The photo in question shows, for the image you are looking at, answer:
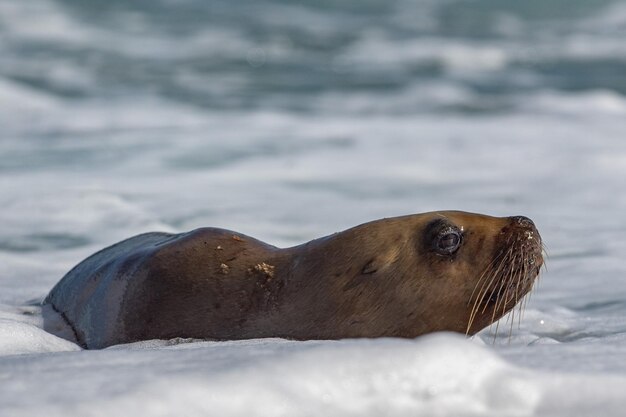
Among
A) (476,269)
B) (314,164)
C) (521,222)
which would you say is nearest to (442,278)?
(476,269)

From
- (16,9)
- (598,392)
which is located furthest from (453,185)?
(16,9)

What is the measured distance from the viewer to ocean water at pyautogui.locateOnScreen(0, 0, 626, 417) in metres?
2.67

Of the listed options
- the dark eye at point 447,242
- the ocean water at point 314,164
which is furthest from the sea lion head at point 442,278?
the ocean water at point 314,164

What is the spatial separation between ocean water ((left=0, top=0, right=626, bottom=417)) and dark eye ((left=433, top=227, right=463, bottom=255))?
0.35m

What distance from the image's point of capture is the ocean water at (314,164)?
2.67 meters

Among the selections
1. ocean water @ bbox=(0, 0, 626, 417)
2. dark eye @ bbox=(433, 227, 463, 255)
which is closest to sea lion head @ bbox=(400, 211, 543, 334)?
dark eye @ bbox=(433, 227, 463, 255)

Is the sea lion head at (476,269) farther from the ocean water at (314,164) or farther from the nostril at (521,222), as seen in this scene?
the ocean water at (314,164)

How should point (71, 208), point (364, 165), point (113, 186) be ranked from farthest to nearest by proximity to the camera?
point (364, 165)
point (113, 186)
point (71, 208)

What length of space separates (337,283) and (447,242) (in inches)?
13.6

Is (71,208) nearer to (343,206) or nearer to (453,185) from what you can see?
(343,206)

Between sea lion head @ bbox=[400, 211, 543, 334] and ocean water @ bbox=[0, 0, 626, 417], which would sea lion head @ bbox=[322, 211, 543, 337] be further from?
ocean water @ bbox=[0, 0, 626, 417]

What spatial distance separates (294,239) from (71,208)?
4.55 ft

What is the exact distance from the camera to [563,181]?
838cm

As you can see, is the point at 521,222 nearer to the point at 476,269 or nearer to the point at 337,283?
the point at 476,269
